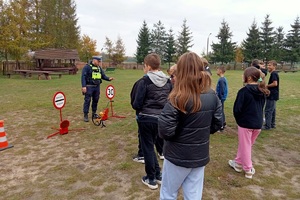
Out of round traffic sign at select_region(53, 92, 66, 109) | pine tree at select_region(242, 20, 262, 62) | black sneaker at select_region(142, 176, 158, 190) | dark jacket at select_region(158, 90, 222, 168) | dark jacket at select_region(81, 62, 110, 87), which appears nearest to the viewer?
dark jacket at select_region(158, 90, 222, 168)

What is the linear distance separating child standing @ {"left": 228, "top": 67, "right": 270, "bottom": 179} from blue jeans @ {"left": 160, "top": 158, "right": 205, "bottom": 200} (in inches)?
67.4

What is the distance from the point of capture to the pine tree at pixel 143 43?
160ft

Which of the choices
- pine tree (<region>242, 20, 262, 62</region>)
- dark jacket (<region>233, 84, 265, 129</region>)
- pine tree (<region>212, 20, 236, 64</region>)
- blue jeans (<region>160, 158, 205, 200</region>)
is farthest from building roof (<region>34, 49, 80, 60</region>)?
pine tree (<region>242, 20, 262, 62</region>)

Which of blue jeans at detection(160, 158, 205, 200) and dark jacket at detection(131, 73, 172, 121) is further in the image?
dark jacket at detection(131, 73, 172, 121)

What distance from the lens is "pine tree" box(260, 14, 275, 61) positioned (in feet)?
153

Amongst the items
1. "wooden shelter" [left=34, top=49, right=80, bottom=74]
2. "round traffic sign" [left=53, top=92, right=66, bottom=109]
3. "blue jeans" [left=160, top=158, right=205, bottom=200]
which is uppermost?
"wooden shelter" [left=34, top=49, right=80, bottom=74]

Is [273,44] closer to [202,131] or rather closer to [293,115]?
[293,115]

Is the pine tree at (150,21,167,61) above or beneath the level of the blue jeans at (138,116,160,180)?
above

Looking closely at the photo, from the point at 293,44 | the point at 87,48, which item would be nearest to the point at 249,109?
the point at 87,48

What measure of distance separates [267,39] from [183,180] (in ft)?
171

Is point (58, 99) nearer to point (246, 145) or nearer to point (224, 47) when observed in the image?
point (246, 145)

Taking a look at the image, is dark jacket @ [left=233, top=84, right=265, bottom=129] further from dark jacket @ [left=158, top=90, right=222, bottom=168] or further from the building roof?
the building roof

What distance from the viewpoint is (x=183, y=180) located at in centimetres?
215

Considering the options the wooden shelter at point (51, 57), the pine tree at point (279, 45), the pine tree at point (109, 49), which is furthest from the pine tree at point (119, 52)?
the pine tree at point (279, 45)
